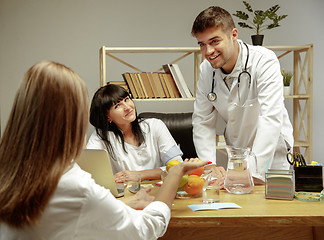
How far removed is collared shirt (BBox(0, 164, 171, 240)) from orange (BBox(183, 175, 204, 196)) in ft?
1.64

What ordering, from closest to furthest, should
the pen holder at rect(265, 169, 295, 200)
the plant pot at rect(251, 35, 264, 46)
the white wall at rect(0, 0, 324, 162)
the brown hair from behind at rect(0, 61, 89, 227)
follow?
the brown hair from behind at rect(0, 61, 89, 227), the pen holder at rect(265, 169, 295, 200), the plant pot at rect(251, 35, 264, 46), the white wall at rect(0, 0, 324, 162)

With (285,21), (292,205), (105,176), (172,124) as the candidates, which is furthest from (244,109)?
(285,21)

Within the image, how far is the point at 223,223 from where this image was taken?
127 centimetres

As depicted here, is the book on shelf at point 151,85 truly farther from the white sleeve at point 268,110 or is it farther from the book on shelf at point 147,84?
the white sleeve at point 268,110

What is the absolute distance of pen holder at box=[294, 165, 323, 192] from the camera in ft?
4.98

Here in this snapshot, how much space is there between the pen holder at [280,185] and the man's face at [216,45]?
0.80m

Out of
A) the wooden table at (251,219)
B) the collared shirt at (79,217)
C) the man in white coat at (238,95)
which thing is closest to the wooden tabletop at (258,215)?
the wooden table at (251,219)

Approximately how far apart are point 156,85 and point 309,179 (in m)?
1.96

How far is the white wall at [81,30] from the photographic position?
379 cm

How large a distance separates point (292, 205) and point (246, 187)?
23 cm

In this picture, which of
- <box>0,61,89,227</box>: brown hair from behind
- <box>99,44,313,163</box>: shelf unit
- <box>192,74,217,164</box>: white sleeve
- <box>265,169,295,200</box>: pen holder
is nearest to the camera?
<box>0,61,89,227</box>: brown hair from behind

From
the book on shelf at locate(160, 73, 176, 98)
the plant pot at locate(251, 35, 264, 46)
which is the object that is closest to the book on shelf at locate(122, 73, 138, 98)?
the book on shelf at locate(160, 73, 176, 98)

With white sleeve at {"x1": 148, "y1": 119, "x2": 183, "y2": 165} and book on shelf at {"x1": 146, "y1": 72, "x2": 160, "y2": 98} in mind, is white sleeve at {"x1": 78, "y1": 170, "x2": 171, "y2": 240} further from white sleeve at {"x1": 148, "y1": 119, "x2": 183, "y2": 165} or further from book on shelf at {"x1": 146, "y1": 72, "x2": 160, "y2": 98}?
book on shelf at {"x1": 146, "y1": 72, "x2": 160, "y2": 98}

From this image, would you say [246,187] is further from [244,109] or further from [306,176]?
[244,109]
